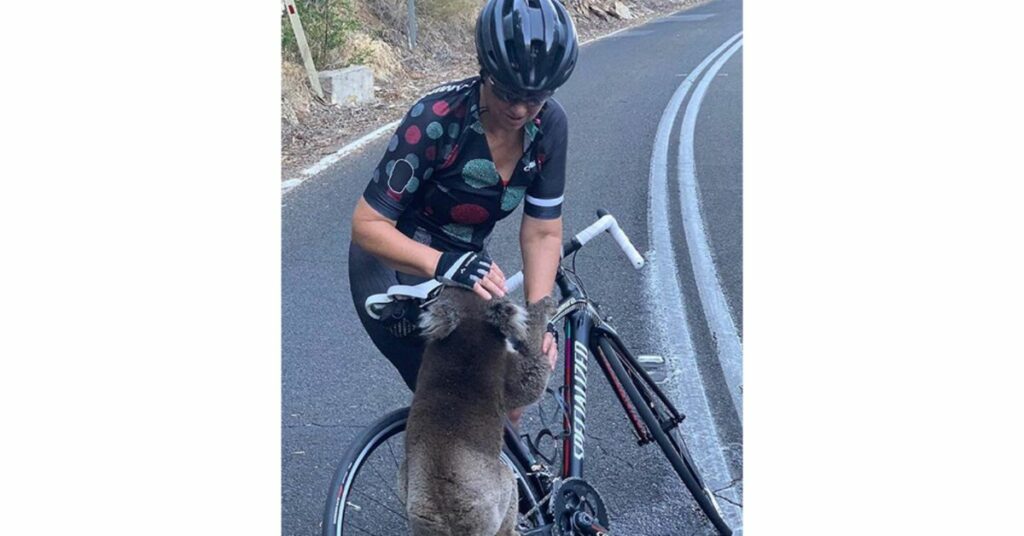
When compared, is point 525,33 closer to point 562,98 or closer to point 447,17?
point 447,17

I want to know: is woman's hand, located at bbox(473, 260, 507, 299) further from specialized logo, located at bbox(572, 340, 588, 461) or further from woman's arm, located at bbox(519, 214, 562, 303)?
specialized logo, located at bbox(572, 340, 588, 461)

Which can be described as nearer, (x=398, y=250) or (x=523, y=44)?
(x=523, y=44)

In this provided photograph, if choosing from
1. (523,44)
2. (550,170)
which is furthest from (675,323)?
(523,44)

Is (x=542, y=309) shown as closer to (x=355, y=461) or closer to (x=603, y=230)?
(x=603, y=230)

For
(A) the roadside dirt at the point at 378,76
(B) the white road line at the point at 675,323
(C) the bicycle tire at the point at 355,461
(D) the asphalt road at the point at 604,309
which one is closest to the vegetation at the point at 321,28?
(A) the roadside dirt at the point at 378,76

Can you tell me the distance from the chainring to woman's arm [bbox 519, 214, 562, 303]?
514 mm

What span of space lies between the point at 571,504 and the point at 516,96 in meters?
1.10

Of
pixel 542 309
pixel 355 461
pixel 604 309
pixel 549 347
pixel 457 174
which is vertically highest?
pixel 457 174

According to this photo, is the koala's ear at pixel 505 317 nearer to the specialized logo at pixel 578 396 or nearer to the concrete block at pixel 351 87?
the specialized logo at pixel 578 396

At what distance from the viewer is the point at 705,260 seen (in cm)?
496

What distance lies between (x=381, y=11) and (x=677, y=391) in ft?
11.0

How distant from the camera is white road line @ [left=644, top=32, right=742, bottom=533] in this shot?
11.7 feet

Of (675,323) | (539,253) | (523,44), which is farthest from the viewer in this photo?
(675,323)

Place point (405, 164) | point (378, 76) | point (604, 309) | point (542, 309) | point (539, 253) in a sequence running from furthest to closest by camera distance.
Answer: point (378, 76), point (604, 309), point (539, 253), point (542, 309), point (405, 164)
